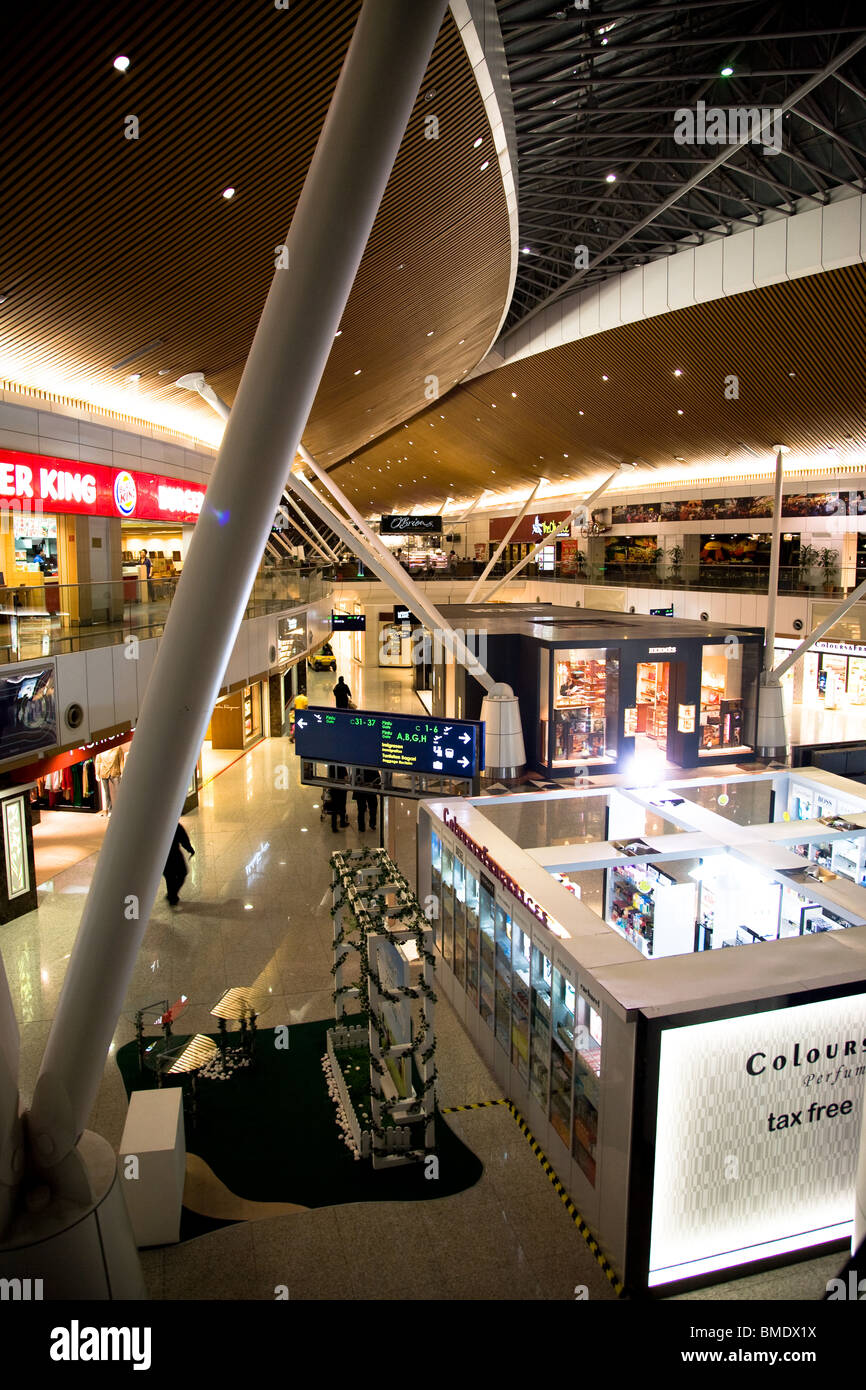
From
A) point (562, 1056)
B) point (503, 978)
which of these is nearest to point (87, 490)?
point (503, 978)

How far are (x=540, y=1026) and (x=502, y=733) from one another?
11134 mm

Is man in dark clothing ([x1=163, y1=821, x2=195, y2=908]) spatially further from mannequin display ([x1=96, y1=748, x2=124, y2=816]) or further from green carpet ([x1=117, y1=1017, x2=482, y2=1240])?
mannequin display ([x1=96, y1=748, x2=124, y2=816])

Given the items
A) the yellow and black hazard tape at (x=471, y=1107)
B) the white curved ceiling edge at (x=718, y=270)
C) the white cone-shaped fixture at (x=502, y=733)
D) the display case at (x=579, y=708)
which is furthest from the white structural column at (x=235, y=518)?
the white curved ceiling edge at (x=718, y=270)

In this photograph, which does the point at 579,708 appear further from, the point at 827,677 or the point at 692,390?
the point at 827,677

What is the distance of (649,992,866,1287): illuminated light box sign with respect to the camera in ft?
20.2

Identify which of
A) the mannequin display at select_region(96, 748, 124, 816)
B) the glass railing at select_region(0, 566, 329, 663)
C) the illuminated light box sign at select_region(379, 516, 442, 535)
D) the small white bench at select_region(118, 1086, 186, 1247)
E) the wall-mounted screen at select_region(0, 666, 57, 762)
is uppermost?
the illuminated light box sign at select_region(379, 516, 442, 535)

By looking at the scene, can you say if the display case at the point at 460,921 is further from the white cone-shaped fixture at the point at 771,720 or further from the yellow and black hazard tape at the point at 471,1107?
→ the white cone-shaped fixture at the point at 771,720

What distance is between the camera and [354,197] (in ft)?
11.1

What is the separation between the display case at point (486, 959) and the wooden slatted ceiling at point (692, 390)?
1627cm

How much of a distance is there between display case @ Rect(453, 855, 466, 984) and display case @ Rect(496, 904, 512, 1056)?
134 cm

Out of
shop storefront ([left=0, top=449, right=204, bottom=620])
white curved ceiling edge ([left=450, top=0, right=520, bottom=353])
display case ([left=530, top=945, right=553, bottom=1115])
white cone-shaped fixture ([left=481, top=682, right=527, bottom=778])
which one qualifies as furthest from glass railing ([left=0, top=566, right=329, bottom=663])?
white cone-shaped fixture ([left=481, top=682, right=527, bottom=778])

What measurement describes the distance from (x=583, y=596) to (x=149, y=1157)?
36924 millimetres
